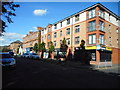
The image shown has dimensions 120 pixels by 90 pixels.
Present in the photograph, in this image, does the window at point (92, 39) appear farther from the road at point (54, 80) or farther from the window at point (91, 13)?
the road at point (54, 80)

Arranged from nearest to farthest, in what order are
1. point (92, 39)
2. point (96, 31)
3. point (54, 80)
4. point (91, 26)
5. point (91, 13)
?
point (54, 80), point (96, 31), point (92, 39), point (91, 26), point (91, 13)

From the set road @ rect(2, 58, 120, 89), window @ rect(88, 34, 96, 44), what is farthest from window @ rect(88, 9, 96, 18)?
road @ rect(2, 58, 120, 89)

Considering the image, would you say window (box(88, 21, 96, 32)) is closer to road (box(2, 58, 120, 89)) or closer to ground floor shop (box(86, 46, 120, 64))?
ground floor shop (box(86, 46, 120, 64))

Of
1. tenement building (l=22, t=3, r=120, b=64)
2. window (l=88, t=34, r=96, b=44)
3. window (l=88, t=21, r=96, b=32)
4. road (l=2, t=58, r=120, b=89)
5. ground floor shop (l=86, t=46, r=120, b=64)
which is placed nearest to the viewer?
road (l=2, t=58, r=120, b=89)

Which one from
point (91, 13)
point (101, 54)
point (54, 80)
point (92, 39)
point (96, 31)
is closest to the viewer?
point (54, 80)

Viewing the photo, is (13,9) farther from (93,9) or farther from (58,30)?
(58,30)

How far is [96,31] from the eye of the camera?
76.6ft

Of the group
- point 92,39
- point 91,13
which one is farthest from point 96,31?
point 91,13

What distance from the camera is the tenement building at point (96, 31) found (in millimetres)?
23438

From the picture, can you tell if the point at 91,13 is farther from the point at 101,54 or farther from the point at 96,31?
the point at 101,54

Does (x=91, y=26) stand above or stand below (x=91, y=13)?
below

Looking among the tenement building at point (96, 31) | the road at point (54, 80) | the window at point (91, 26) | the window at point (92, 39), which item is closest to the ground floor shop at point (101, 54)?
the tenement building at point (96, 31)

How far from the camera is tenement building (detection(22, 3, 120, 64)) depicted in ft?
76.9

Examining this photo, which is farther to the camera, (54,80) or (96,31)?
(96,31)
